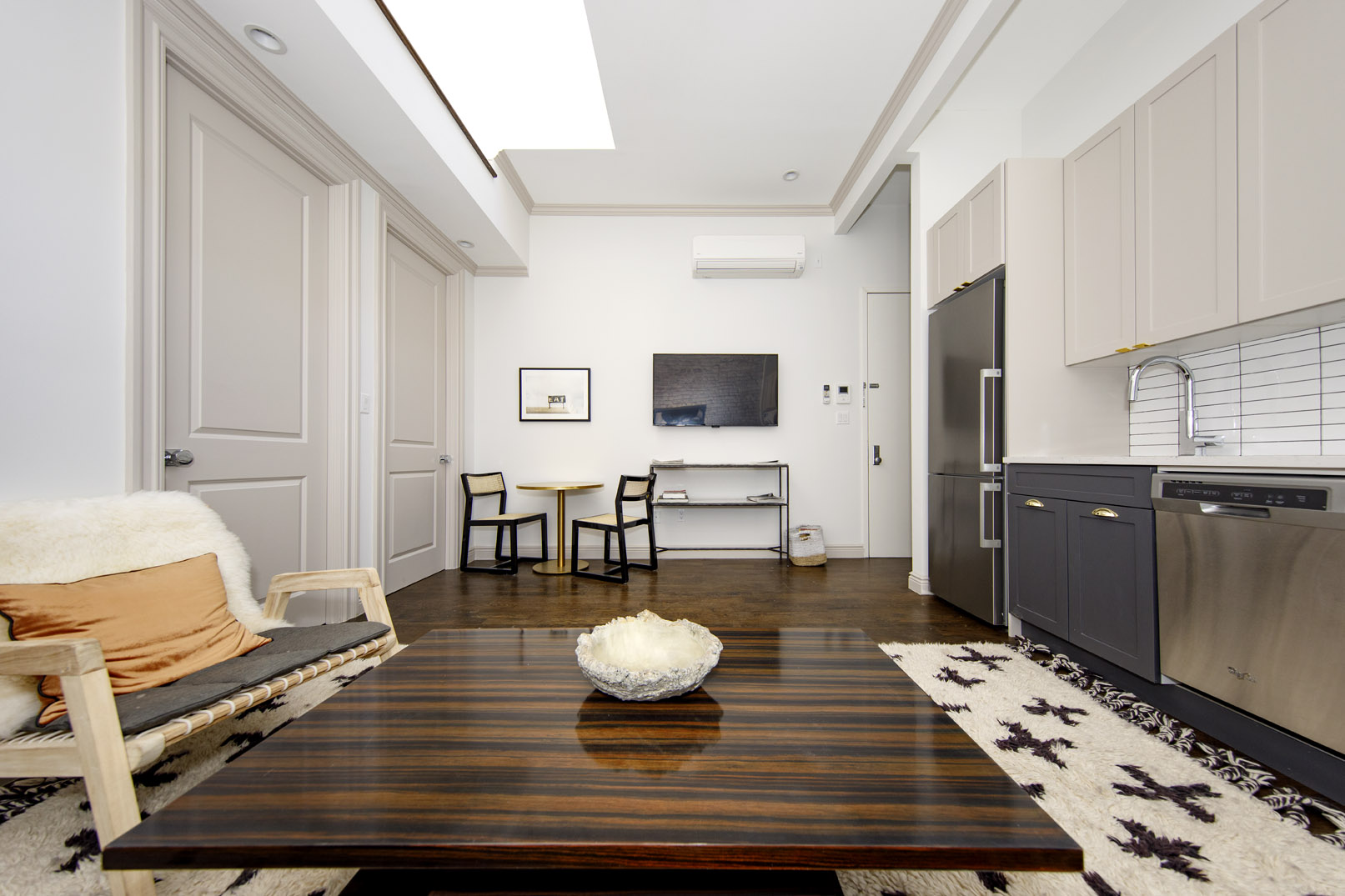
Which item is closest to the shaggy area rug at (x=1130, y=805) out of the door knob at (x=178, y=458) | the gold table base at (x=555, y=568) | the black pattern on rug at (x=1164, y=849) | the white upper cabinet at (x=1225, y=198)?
the black pattern on rug at (x=1164, y=849)

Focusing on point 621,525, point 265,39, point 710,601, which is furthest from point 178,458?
point 710,601

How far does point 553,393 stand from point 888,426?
2.96 meters

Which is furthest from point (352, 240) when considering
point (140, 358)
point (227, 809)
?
point (227, 809)

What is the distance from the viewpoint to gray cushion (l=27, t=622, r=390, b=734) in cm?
108

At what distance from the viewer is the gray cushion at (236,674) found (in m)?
1.08

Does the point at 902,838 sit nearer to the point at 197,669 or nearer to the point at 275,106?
the point at 197,669

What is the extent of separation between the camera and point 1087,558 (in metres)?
2.05

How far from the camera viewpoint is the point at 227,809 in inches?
28.6

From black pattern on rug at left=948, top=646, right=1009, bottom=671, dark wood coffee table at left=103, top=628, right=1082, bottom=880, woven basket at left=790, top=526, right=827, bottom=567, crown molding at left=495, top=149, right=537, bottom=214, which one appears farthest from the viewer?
woven basket at left=790, top=526, right=827, bottom=567

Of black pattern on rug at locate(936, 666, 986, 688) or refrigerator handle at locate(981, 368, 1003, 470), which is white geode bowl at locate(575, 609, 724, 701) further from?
refrigerator handle at locate(981, 368, 1003, 470)

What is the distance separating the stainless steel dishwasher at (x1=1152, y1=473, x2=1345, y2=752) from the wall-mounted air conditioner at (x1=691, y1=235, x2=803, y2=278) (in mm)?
3116

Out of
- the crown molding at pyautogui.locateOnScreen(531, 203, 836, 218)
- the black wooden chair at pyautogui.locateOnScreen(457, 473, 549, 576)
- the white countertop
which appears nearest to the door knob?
the black wooden chair at pyautogui.locateOnScreen(457, 473, 549, 576)

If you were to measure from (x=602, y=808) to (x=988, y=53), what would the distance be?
3.90 m

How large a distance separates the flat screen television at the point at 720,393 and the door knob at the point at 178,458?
3.06 m
